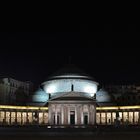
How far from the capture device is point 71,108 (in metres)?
115

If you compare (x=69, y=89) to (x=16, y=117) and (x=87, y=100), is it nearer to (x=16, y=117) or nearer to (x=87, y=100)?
(x=87, y=100)

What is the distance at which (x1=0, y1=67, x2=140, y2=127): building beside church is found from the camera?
380 feet

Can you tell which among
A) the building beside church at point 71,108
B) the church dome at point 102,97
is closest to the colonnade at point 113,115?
the building beside church at point 71,108

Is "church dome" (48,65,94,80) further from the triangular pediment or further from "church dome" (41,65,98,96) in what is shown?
the triangular pediment

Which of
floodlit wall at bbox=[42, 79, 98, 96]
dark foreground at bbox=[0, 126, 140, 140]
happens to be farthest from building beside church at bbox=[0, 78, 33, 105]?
dark foreground at bbox=[0, 126, 140, 140]

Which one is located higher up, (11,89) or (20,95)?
(11,89)

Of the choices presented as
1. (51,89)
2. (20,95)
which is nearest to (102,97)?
(51,89)

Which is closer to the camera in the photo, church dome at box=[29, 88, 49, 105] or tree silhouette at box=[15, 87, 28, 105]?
church dome at box=[29, 88, 49, 105]

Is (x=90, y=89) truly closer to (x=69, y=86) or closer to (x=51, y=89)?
(x=69, y=86)

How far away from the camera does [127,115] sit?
→ 12556cm

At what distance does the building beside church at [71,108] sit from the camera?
380 feet

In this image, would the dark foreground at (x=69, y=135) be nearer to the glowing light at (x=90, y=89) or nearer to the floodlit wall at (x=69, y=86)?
the floodlit wall at (x=69, y=86)

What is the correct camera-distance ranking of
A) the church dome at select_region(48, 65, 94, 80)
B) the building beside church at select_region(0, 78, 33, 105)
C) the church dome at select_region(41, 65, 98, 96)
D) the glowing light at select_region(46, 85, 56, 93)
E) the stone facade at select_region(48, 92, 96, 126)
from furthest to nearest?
the building beside church at select_region(0, 78, 33, 105), the glowing light at select_region(46, 85, 56, 93), the church dome at select_region(48, 65, 94, 80), the church dome at select_region(41, 65, 98, 96), the stone facade at select_region(48, 92, 96, 126)

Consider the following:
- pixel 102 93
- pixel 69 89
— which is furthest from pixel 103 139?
pixel 102 93
